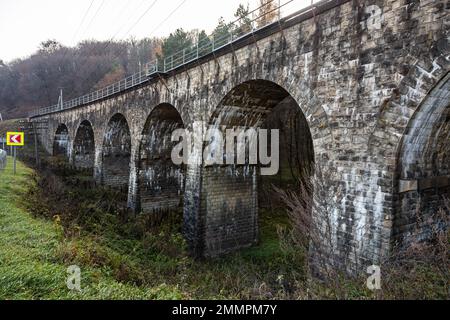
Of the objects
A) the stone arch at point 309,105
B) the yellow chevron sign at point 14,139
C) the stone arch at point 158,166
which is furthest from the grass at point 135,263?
the stone arch at point 309,105

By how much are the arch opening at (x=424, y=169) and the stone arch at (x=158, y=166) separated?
11648mm

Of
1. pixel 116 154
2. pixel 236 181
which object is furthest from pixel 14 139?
pixel 236 181

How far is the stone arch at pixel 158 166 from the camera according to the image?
16266 millimetres

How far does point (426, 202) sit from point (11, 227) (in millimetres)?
9738

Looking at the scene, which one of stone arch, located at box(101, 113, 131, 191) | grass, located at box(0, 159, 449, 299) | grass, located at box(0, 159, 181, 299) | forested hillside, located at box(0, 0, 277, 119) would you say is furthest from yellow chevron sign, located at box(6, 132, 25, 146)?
forested hillside, located at box(0, 0, 277, 119)

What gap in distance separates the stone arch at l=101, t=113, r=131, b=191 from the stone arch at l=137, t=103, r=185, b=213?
5.00 meters

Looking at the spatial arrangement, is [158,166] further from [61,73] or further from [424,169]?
[61,73]

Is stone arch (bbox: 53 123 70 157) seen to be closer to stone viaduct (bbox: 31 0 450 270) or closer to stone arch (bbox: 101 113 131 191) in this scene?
stone arch (bbox: 101 113 131 191)

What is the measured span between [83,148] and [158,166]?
15.3 m

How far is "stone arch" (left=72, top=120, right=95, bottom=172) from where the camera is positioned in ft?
91.7

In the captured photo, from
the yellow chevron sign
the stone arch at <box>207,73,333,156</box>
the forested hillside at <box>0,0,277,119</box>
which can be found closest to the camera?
the stone arch at <box>207,73,333,156</box>

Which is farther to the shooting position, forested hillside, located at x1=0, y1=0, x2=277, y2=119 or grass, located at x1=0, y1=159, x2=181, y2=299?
forested hillside, located at x1=0, y1=0, x2=277, y2=119

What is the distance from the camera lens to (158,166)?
56.6ft
